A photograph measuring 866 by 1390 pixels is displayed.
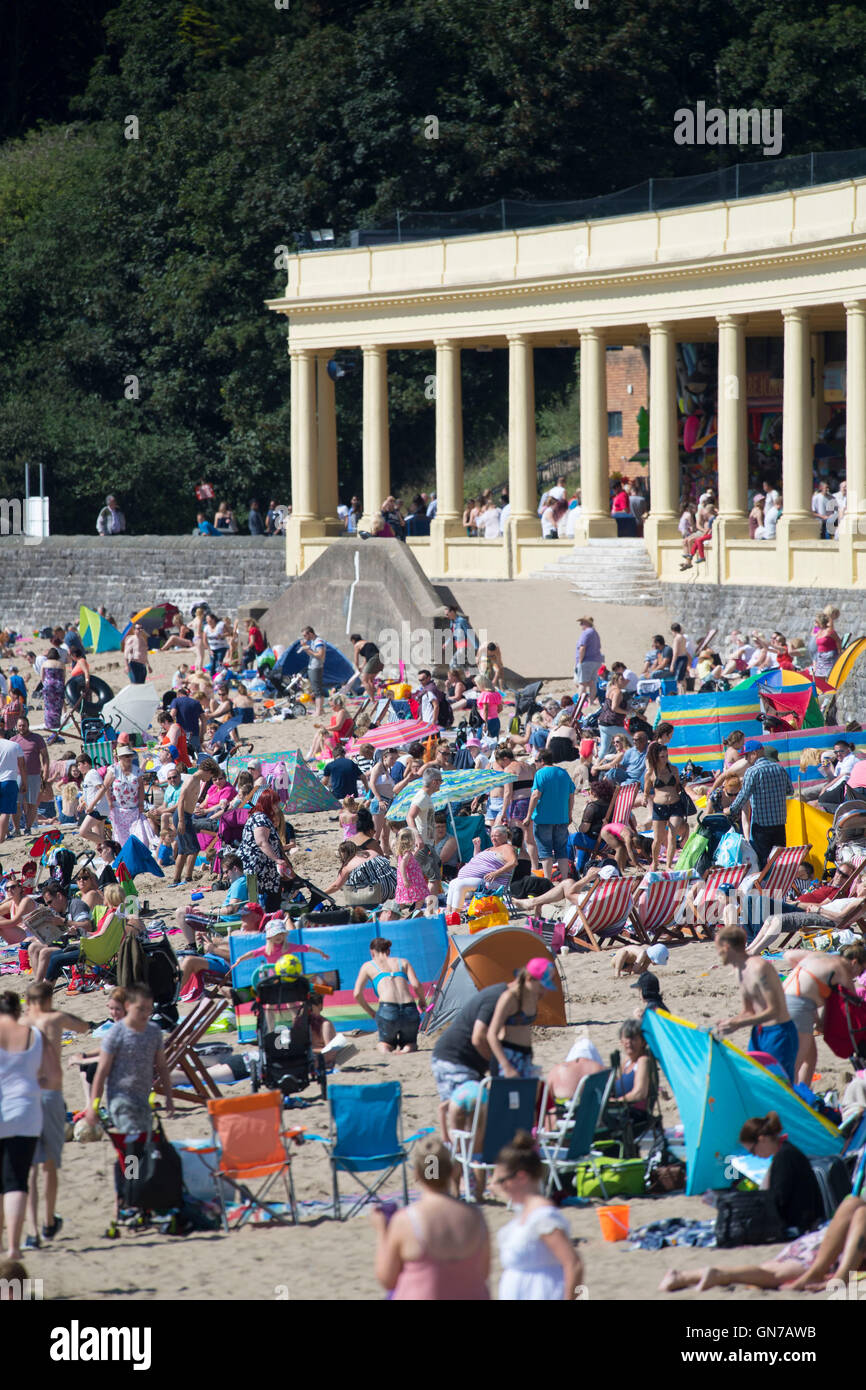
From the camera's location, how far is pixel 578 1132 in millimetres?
11078

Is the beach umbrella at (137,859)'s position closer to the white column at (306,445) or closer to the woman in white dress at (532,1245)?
the woman in white dress at (532,1245)

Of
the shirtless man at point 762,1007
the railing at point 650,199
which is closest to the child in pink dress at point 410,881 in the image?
the shirtless man at point 762,1007

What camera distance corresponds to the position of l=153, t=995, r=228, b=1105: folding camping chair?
12.9 metres

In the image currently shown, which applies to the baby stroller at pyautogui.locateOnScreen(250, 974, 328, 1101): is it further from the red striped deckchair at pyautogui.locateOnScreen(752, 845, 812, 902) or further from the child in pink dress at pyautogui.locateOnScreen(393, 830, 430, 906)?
the red striped deckchair at pyautogui.locateOnScreen(752, 845, 812, 902)

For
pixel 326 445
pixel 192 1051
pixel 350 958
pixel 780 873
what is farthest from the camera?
pixel 326 445

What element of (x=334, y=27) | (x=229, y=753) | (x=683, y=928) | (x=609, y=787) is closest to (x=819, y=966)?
(x=683, y=928)

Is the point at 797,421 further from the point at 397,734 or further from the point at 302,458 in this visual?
the point at 397,734

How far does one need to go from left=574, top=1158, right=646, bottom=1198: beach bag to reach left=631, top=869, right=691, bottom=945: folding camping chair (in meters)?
5.34

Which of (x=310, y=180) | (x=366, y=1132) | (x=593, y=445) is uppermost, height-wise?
(x=310, y=180)

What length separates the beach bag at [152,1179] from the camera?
11.0 m

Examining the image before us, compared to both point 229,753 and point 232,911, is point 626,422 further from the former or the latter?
point 232,911

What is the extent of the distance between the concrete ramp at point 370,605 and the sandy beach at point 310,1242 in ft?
60.7

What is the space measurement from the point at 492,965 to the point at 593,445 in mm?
24141

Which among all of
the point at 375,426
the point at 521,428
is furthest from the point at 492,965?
the point at 375,426
